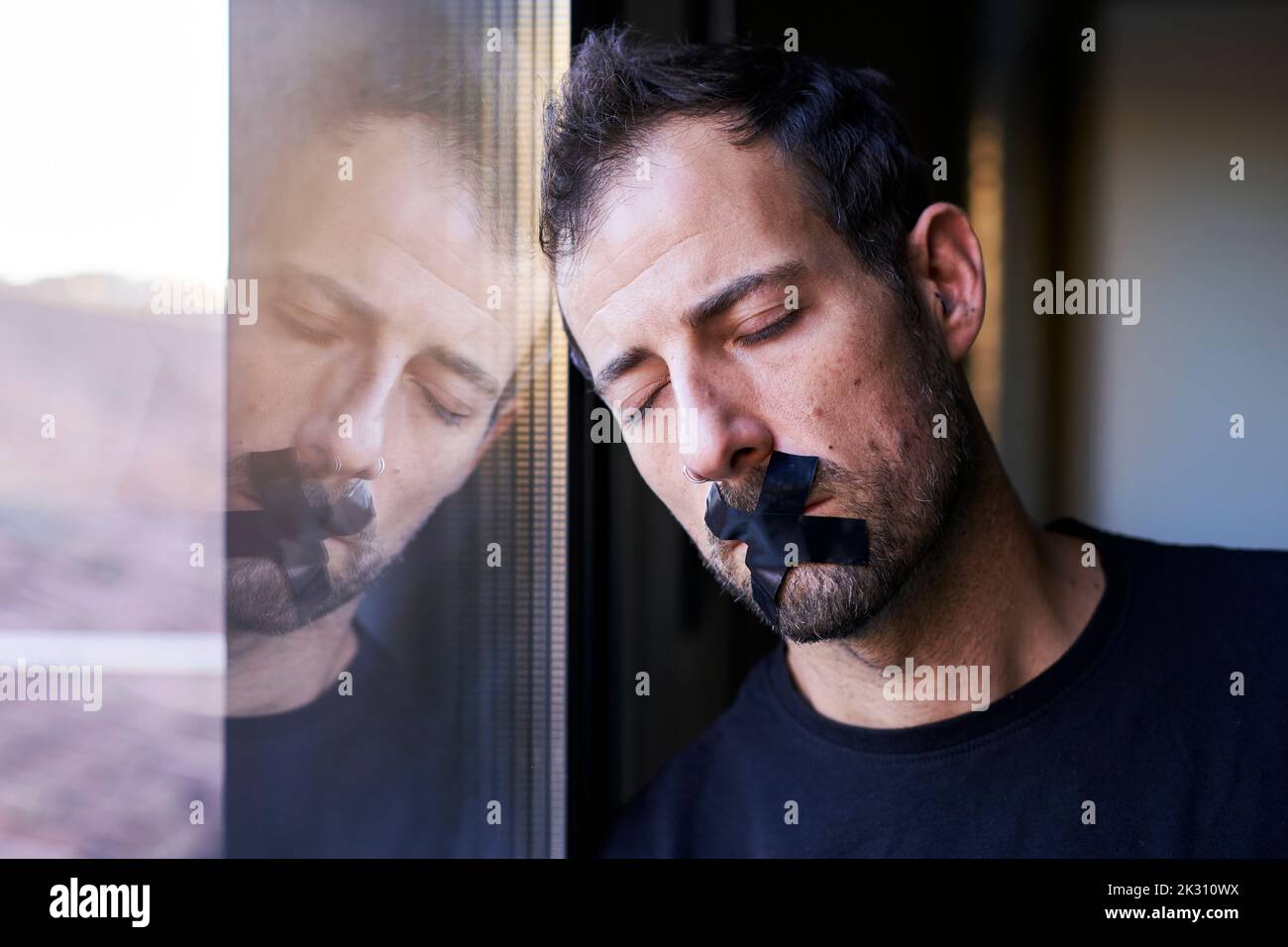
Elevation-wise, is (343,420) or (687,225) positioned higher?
(687,225)

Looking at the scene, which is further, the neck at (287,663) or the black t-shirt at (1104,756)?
the neck at (287,663)

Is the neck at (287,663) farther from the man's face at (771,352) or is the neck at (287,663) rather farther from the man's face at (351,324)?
the man's face at (771,352)

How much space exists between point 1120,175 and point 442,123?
1.13 meters

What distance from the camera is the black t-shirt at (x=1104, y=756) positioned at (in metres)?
1.11

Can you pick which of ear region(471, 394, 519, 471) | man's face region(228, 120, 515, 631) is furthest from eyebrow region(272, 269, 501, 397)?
ear region(471, 394, 519, 471)

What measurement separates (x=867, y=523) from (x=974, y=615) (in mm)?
207

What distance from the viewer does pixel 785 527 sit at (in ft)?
3.76

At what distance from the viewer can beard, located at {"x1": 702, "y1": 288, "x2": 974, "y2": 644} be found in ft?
3.76

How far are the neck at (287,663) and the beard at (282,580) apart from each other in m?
0.01

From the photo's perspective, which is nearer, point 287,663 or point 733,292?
point 733,292

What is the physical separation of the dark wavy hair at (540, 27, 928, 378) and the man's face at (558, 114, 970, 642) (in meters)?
0.03

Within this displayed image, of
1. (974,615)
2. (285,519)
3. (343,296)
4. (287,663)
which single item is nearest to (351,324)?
(343,296)

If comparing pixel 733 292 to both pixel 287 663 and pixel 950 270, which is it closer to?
pixel 950 270

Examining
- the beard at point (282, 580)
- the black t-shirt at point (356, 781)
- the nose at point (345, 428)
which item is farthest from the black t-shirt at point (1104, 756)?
the nose at point (345, 428)
